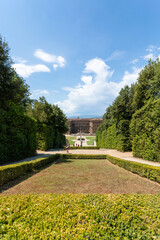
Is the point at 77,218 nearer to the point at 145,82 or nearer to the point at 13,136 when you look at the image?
the point at 13,136

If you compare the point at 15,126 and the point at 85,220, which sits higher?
the point at 15,126

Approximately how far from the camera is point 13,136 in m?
11.8

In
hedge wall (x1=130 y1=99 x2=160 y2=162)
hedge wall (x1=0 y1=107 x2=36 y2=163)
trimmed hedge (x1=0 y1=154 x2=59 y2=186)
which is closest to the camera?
trimmed hedge (x1=0 y1=154 x2=59 y2=186)

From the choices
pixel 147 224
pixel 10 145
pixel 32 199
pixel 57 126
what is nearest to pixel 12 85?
pixel 10 145

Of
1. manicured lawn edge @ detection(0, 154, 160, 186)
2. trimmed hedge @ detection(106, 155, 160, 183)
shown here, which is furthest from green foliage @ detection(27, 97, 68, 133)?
trimmed hedge @ detection(106, 155, 160, 183)

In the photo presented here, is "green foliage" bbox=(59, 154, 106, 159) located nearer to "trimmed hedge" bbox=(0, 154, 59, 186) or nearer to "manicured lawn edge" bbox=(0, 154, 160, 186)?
"manicured lawn edge" bbox=(0, 154, 160, 186)

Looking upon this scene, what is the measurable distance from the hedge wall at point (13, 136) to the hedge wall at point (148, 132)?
12710mm

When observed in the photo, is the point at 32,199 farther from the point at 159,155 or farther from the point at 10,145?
the point at 159,155

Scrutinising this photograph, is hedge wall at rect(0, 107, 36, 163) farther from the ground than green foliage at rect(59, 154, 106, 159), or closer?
farther from the ground

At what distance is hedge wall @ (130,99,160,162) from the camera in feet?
36.2

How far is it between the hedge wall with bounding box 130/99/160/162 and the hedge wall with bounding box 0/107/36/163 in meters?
12.7

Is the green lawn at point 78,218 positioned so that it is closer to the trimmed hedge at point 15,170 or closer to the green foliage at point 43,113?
the trimmed hedge at point 15,170

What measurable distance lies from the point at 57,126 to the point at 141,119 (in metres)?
20.0

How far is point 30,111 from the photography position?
25.0 m
